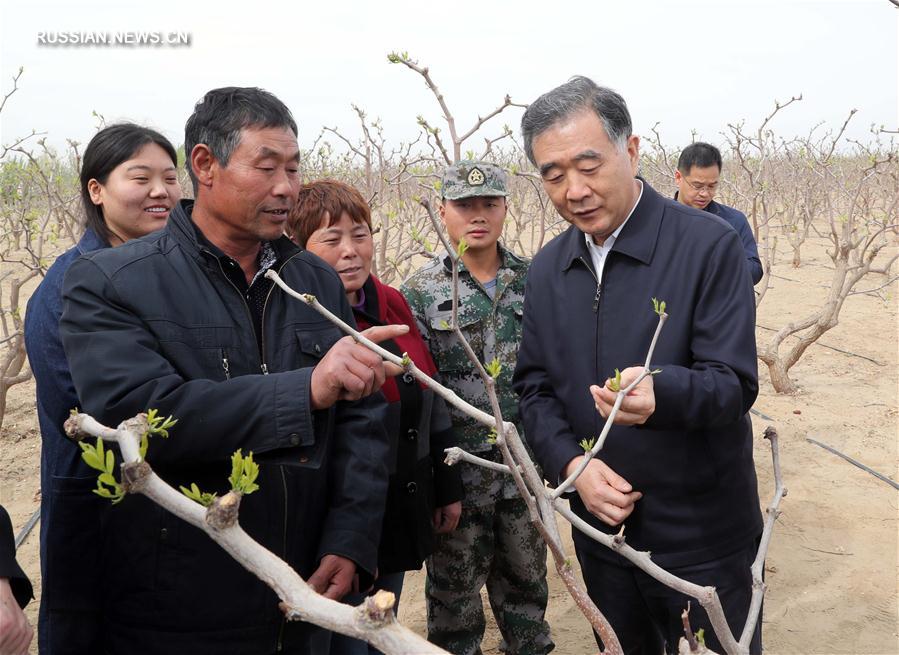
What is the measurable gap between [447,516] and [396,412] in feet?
1.59

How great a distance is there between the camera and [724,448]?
5.60 feet

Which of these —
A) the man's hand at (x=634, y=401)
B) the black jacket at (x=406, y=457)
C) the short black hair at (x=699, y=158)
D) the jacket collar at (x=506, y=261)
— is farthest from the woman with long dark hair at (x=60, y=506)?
the short black hair at (x=699, y=158)

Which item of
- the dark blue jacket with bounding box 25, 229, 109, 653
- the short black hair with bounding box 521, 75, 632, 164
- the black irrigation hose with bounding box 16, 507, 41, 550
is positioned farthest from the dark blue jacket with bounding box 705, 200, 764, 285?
the black irrigation hose with bounding box 16, 507, 41, 550

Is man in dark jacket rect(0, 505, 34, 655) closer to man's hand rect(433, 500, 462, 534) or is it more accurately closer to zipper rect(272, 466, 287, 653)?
zipper rect(272, 466, 287, 653)

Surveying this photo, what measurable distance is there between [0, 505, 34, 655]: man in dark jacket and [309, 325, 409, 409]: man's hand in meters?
0.67

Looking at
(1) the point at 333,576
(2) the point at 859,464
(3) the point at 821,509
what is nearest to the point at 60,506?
(1) the point at 333,576

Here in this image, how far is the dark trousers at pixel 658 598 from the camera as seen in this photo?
5.54 ft

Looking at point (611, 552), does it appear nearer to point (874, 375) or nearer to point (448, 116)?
point (448, 116)

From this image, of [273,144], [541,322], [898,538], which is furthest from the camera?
[898,538]

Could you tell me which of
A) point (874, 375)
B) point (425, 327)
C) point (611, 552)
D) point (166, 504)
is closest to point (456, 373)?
point (425, 327)

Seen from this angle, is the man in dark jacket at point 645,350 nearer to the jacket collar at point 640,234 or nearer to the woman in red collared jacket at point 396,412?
the jacket collar at point 640,234

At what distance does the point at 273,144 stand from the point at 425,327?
1096 mm

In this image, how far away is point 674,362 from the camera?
1684mm

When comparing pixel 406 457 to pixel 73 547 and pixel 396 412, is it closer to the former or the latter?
pixel 396 412
